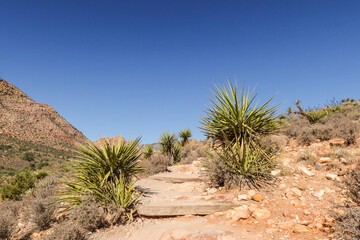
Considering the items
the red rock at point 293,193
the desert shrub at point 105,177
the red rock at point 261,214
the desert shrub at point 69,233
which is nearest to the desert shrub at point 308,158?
the red rock at point 293,193

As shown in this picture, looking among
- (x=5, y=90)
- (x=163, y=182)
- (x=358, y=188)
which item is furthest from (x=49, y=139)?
(x=358, y=188)

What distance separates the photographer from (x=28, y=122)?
59062 millimetres

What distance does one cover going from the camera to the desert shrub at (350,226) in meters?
2.81

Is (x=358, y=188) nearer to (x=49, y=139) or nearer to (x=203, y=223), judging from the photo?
(x=203, y=223)

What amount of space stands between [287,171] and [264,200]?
1708 millimetres

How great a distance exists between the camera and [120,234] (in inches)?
178

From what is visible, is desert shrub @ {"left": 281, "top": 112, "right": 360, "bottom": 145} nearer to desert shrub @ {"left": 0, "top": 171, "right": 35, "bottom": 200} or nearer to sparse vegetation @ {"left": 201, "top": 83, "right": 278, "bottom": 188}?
sparse vegetation @ {"left": 201, "top": 83, "right": 278, "bottom": 188}

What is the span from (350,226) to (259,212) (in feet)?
5.41

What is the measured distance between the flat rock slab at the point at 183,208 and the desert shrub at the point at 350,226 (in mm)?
2163

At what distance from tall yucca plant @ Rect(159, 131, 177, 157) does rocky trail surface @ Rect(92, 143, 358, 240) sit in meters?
8.03

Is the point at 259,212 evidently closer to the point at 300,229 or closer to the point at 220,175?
the point at 300,229

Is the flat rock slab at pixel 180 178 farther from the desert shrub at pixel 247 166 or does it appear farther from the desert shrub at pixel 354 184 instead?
the desert shrub at pixel 354 184

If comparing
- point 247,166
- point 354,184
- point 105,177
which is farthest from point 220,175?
point 105,177

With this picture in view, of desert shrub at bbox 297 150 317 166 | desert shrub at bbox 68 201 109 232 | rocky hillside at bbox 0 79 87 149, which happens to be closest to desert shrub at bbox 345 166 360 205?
desert shrub at bbox 297 150 317 166
